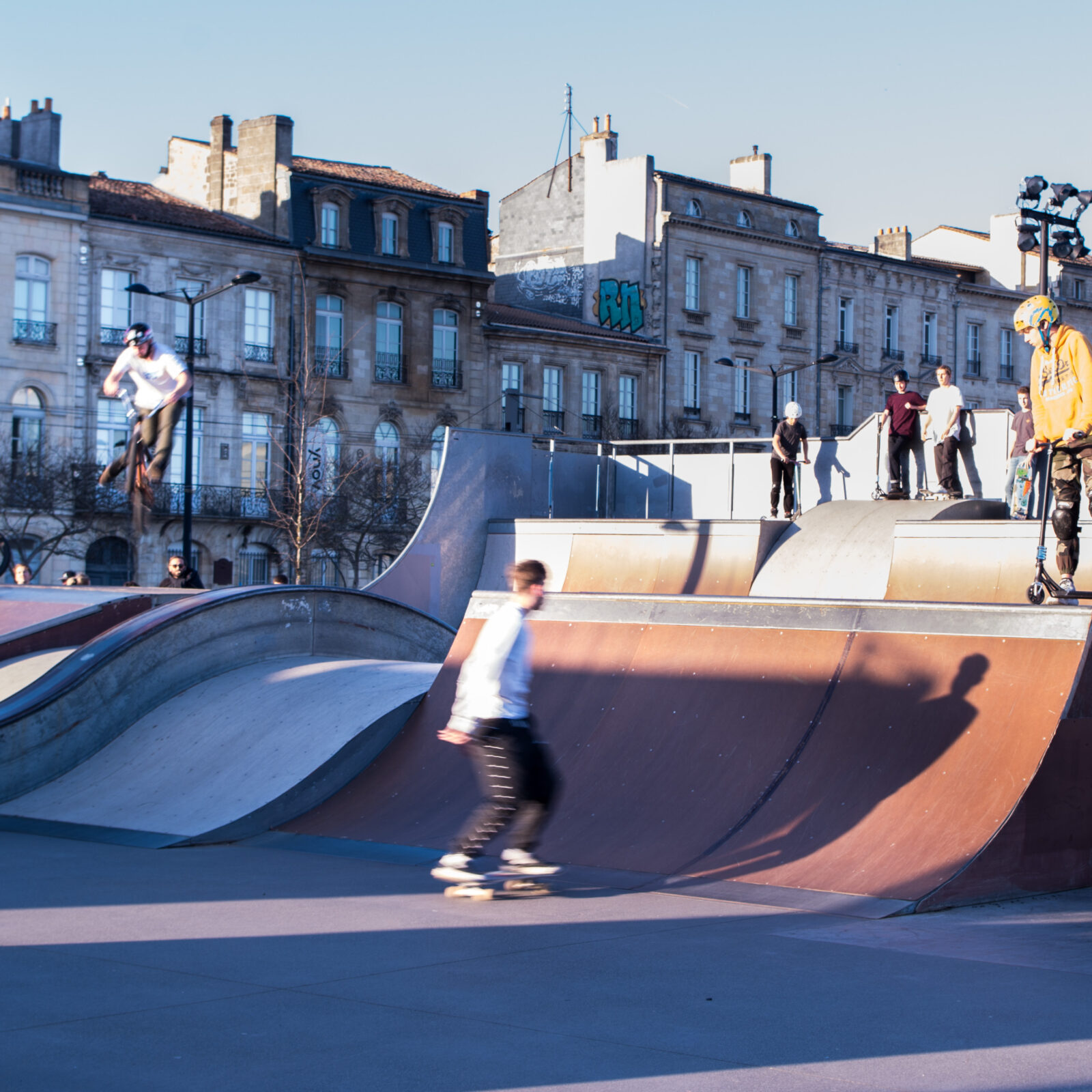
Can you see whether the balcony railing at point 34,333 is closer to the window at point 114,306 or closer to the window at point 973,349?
the window at point 114,306

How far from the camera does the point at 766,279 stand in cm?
5628

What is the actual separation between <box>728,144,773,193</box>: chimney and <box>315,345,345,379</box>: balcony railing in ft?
63.5

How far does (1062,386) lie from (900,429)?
10.3 m

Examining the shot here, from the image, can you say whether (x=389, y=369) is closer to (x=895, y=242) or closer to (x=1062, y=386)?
(x=895, y=242)

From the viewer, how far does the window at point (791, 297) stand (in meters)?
56.9

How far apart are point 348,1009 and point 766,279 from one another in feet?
174

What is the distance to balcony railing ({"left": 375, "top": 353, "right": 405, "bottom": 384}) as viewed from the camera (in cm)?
4772

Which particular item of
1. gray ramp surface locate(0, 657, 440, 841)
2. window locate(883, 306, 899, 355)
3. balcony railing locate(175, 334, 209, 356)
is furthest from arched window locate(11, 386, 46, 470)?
window locate(883, 306, 899, 355)

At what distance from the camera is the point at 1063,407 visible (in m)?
8.98

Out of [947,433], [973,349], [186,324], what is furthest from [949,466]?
[973,349]

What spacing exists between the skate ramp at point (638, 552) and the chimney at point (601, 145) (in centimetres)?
3803

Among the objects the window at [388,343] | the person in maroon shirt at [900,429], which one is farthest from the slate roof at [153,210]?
the person in maroon shirt at [900,429]

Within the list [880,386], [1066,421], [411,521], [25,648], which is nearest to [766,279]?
[880,386]

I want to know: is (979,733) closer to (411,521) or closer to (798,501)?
(798,501)
